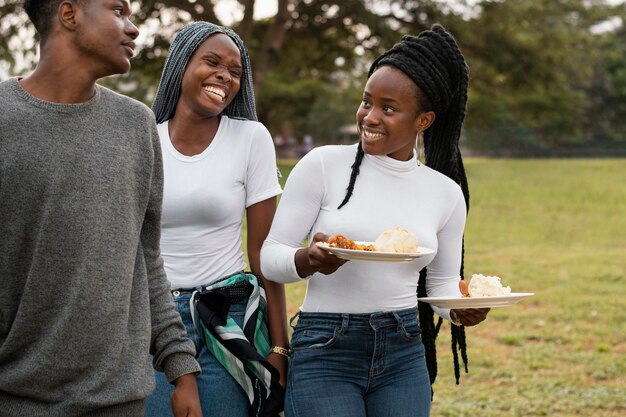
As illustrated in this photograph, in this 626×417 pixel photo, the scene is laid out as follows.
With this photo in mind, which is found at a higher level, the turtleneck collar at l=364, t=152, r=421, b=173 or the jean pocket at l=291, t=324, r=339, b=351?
the turtleneck collar at l=364, t=152, r=421, b=173

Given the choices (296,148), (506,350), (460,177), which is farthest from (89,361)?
(296,148)

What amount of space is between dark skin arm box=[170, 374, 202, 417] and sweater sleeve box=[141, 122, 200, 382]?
0.07 ft

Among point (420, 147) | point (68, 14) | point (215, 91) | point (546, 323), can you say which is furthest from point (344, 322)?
point (546, 323)

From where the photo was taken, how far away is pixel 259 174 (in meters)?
3.04

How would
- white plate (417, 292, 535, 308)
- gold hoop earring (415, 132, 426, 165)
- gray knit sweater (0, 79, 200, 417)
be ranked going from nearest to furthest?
gray knit sweater (0, 79, 200, 417)
white plate (417, 292, 535, 308)
gold hoop earring (415, 132, 426, 165)

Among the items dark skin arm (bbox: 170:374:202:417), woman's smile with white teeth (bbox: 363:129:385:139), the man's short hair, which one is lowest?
dark skin arm (bbox: 170:374:202:417)

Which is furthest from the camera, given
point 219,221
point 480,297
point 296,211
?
point 219,221

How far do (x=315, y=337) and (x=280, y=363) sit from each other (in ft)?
0.81

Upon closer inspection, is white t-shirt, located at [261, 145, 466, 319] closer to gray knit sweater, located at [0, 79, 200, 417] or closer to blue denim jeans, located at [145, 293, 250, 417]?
blue denim jeans, located at [145, 293, 250, 417]

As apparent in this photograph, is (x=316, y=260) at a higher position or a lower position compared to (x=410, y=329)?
higher

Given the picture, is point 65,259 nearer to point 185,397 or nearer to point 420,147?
point 185,397

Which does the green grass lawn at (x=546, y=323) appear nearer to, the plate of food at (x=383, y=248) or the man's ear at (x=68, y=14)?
the plate of food at (x=383, y=248)

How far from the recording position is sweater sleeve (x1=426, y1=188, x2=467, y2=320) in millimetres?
3041

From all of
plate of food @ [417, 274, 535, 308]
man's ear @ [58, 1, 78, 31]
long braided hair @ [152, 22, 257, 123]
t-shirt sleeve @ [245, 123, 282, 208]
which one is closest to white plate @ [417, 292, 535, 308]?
plate of food @ [417, 274, 535, 308]
